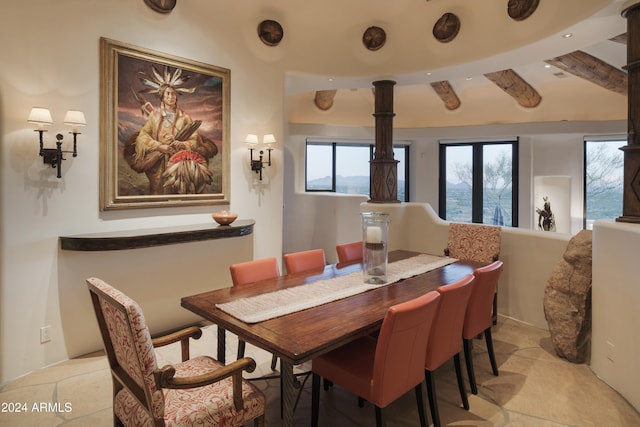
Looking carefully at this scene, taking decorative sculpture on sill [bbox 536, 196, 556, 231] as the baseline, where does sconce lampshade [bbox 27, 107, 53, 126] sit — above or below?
above

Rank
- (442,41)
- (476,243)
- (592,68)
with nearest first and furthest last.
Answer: (476,243), (442,41), (592,68)

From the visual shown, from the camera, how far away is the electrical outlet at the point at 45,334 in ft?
9.31

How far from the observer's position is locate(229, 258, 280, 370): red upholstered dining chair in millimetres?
2607

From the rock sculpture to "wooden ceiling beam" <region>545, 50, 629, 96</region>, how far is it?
3291 mm

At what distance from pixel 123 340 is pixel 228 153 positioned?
8.76 feet

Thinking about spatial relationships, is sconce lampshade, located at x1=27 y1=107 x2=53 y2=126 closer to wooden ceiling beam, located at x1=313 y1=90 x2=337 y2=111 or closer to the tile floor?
the tile floor

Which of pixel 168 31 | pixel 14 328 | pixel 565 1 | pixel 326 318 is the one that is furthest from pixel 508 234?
pixel 14 328

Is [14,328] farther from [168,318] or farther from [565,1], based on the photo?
[565,1]

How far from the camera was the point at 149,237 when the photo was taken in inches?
121

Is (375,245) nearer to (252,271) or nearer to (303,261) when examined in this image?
(303,261)

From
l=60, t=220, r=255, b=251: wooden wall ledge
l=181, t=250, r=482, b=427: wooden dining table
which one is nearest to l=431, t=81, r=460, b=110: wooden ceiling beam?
l=60, t=220, r=255, b=251: wooden wall ledge

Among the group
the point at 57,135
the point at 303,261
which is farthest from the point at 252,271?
the point at 57,135

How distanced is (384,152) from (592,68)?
3185 millimetres

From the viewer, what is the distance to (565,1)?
11.0 feet
